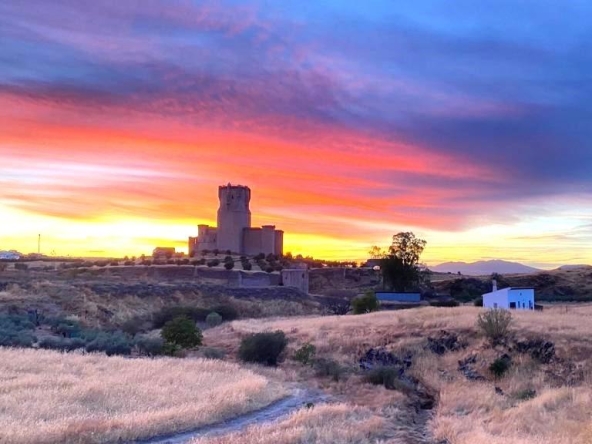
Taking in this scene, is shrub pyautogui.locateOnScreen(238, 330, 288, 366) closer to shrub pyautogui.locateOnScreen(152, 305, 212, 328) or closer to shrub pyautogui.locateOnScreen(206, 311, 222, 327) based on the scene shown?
shrub pyautogui.locateOnScreen(152, 305, 212, 328)

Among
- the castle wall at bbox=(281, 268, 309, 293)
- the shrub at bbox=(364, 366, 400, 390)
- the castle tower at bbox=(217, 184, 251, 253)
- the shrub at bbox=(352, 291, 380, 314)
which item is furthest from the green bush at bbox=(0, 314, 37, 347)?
the castle tower at bbox=(217, 184, 251, 253)

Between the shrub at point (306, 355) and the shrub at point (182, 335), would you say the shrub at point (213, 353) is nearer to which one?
the shrub at point (182, 335)

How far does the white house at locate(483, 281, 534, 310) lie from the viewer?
1889 inches

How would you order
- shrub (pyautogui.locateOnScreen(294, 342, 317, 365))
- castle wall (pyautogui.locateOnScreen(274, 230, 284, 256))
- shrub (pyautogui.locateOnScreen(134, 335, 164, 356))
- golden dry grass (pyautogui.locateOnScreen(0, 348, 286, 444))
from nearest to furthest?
golden dry grass (pyautogui.locateOnScreen(0, 348, 286, 444)) < shrub (pyautogui.locateOnScreen(294, 342, 317, 365)) < shrub (pyautogui.locateOnScreen(134, 335, 164, 356)) < castle wall (pyautogui.locateOnScreen(274, 230, 284, 256))

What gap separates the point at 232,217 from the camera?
101312mm

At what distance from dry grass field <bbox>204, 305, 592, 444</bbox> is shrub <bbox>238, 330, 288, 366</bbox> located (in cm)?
73

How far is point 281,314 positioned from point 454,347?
1217 inches

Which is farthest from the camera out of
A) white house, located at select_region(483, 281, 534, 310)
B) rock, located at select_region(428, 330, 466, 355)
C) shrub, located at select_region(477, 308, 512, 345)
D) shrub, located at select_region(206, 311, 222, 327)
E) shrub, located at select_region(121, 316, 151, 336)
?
white house, located at select_region(483, 281, 534, 310)

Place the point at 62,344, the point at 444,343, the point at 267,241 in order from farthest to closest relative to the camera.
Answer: the point at 267,241 → the point at 444,343 → the point at 62,344

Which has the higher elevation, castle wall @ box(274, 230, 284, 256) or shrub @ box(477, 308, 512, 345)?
castle wall @ box(274, 230, 284, 256)

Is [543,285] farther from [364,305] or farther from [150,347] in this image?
[150,347]

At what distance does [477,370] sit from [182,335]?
12384 mm

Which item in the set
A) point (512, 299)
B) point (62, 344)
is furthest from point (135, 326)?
point (512, 299)

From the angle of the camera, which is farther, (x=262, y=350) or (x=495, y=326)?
(x=495, y=326)
